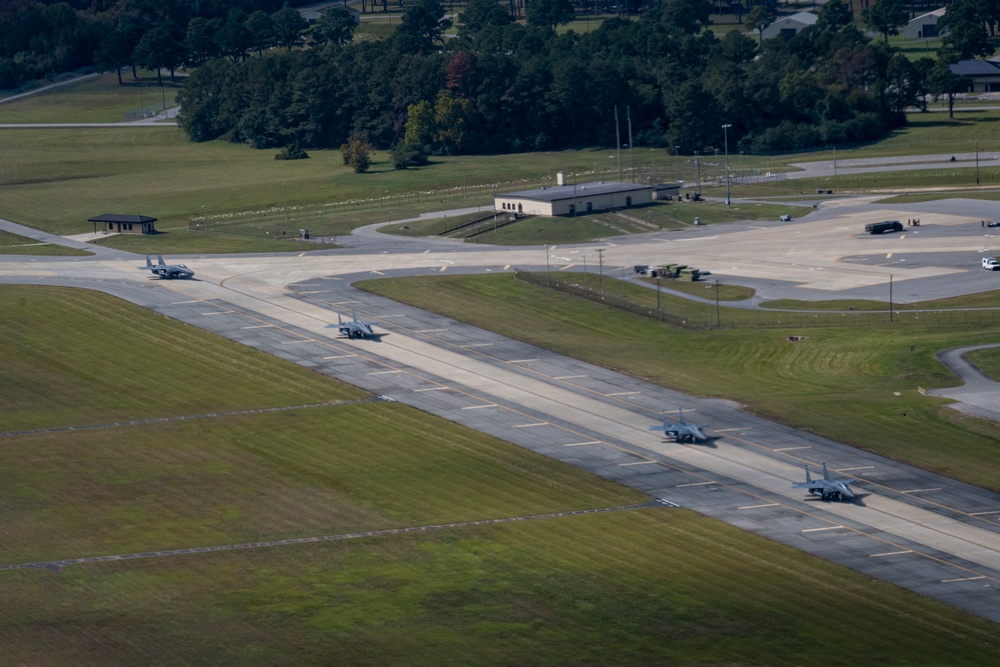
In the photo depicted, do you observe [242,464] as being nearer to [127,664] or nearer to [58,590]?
[58,590]

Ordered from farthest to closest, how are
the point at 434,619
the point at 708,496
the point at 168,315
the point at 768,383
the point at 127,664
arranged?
1. the point at 168,315
2. the point at 768,383
3. the point at 708,496
4. the point at 434,619
5. the point at 127,664

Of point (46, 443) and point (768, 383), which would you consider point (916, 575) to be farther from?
point (46, 443)

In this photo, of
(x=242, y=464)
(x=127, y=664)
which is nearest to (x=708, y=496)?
(x=242, y=464)

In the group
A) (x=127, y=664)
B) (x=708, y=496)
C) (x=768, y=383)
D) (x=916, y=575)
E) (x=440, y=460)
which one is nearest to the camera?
(x=127, y=664)

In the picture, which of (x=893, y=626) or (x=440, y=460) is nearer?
(x=893, y=626)

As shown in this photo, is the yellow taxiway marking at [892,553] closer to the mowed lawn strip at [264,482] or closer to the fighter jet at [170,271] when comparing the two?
the mowed lawn strip at [264,482]

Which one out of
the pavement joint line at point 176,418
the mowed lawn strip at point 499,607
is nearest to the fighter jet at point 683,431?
the mowed lawn strip at point 499,607

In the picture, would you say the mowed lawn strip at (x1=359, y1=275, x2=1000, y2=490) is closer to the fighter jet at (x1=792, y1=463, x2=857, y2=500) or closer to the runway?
the runway
